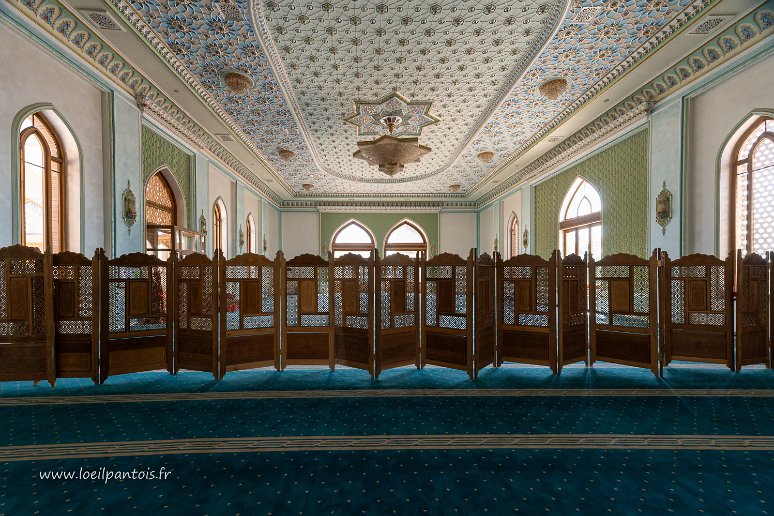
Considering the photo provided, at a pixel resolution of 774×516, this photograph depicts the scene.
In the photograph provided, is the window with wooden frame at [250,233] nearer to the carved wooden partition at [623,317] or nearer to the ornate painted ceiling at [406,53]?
the ornate painted ceiling at [406,53]

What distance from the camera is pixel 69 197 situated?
4.65 meters

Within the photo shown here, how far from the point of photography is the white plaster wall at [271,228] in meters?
12.8

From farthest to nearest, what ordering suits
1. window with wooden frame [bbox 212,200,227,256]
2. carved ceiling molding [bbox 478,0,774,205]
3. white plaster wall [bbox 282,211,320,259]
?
white plaster wall [bbox 282,211,320,259] → window with wooden frame [bbox 212,200,227,256] → carved ceiling molding [bbox 478,0,774,205]

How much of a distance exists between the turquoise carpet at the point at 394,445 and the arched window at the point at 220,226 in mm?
5661

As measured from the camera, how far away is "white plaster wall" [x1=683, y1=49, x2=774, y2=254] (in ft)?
14.2

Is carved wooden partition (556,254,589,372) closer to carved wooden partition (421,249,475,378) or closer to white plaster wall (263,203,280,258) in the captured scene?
carved wooden partition (421,249,475,378)

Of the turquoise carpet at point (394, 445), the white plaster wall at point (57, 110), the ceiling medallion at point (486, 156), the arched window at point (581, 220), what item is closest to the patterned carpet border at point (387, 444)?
the turquoise carpet at point (394, 445)

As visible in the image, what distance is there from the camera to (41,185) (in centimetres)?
435

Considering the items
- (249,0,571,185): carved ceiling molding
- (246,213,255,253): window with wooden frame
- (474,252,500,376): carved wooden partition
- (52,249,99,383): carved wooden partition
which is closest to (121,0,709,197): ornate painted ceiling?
(249,0,571,185): carved ceiling molding

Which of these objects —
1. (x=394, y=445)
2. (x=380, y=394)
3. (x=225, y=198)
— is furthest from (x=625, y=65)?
(x=225, y=198)

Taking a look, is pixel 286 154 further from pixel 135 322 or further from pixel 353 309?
pixel 353 309

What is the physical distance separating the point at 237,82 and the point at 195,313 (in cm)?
361

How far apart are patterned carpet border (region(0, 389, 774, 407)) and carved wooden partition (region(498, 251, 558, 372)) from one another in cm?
63

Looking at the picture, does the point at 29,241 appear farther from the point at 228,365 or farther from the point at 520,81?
the point at 520,81
